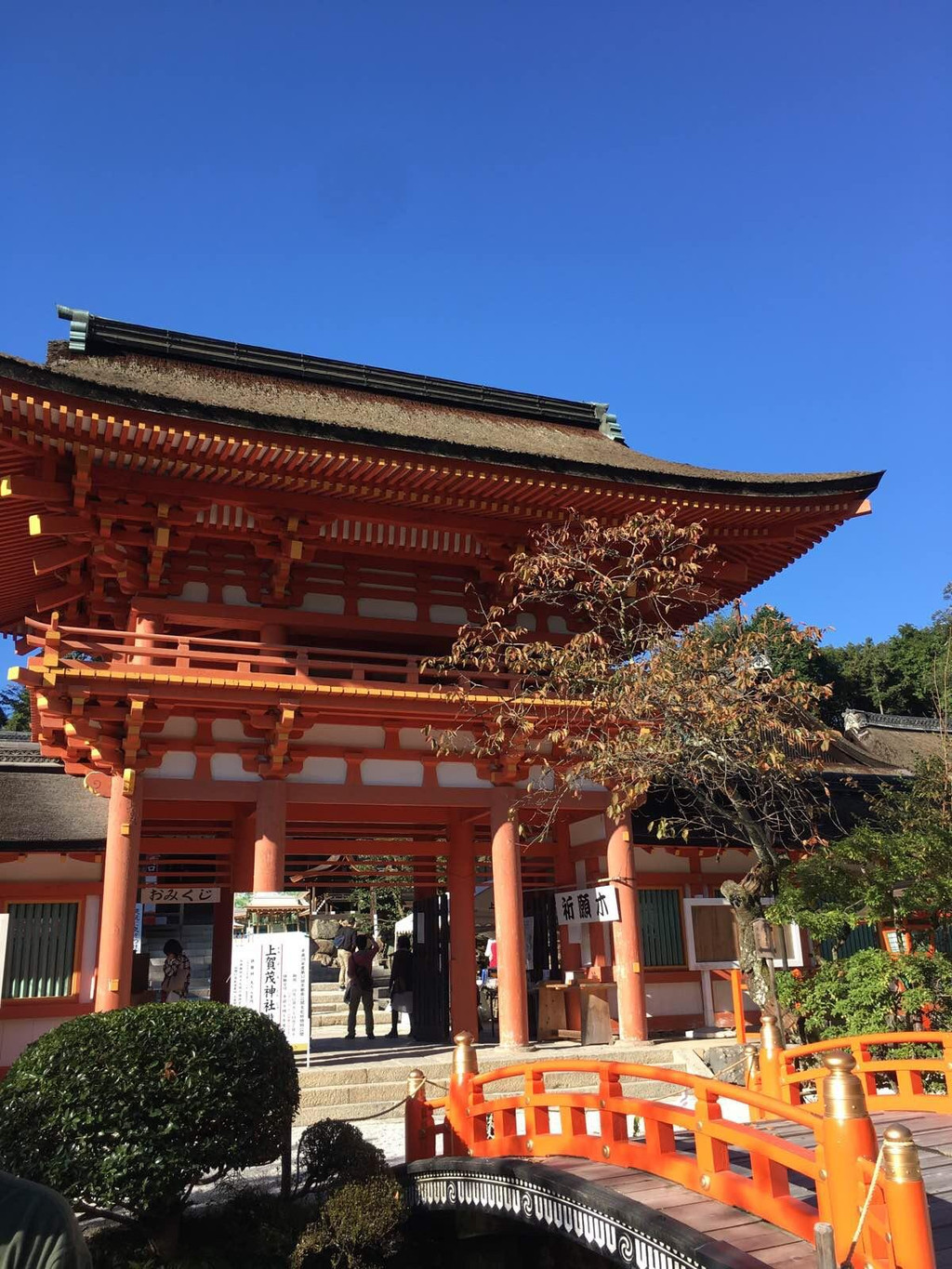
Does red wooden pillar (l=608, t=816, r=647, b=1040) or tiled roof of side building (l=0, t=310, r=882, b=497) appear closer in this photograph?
tiled roof of side building (l=0, t=310, r=882, b=497)

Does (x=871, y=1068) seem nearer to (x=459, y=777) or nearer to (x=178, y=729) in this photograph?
(x=459, y=777)

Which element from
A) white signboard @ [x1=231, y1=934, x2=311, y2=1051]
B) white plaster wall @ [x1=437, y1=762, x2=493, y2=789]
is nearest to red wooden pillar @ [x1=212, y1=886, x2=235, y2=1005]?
white plaster wall @ [x1=437, y1=762, x2=493, y2=789]

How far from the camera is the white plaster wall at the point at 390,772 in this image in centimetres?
1291

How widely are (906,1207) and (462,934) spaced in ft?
36.4

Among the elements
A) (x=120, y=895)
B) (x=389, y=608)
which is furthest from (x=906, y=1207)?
(x=389, y=608)

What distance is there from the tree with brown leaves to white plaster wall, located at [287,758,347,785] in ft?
4.44

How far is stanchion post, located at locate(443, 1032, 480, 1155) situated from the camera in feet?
25.1

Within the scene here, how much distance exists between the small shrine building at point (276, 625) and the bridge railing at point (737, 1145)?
15.0 feet

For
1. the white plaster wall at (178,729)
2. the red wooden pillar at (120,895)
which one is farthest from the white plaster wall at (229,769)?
the red wooden pillar at (120,895)

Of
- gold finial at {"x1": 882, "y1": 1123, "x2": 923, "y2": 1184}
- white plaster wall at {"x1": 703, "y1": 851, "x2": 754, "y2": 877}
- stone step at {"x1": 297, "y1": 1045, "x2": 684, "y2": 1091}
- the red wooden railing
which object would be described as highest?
the red wooden railing

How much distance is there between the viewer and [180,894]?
625 inches

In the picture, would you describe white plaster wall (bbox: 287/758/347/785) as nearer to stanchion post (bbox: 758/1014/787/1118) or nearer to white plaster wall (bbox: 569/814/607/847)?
white plaster wall (bbox: 569/814/607/847)

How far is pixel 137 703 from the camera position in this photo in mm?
11016

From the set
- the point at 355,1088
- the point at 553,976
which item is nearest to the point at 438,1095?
the point at 355,1088
